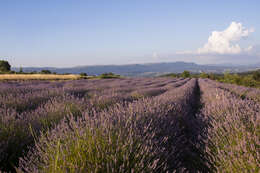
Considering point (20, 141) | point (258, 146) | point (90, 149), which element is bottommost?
point (20, 141)

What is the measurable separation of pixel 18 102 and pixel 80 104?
5.19 ft

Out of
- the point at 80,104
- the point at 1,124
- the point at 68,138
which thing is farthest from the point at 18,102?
the point at 68,138

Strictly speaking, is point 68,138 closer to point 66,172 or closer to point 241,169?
point 66,172

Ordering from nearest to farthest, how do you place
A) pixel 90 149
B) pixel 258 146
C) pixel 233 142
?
pixel 90 149 → pixel 258 146 → pixel 233 142

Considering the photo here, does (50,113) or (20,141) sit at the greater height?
(50,113)

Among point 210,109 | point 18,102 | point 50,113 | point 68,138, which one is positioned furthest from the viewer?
point 18,102

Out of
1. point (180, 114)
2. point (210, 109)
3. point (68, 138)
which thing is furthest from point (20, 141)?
point (210, 109)

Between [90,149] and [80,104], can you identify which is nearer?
[90,149]

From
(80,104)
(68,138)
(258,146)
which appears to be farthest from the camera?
(80,104)

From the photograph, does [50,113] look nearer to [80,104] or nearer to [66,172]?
[80,104]

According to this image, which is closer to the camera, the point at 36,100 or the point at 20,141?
the point at 20,141

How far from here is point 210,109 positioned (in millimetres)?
3301

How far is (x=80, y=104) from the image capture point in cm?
351

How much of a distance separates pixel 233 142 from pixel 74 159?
1.54m
